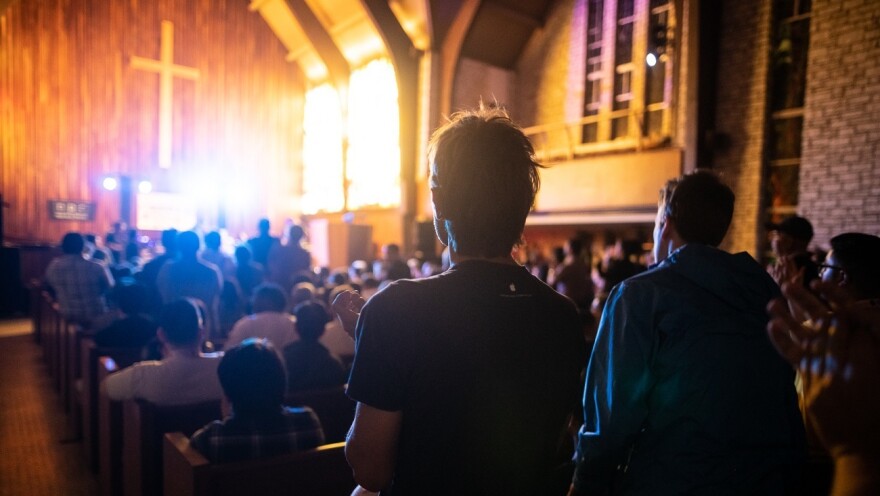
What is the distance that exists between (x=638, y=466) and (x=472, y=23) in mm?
10706

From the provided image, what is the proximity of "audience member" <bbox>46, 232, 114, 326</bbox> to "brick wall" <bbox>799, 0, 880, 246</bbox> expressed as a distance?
7714mm

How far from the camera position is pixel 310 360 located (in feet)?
9.86

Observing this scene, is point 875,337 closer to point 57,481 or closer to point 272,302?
point 272,302

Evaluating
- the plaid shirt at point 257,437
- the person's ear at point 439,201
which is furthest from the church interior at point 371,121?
the person's ear at point 439,201

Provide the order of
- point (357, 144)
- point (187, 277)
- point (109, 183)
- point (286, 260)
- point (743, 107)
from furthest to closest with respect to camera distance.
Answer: point (357, 144) → point (109, 183) → point (743, 107) → point (286, 260) → point (187, 277)

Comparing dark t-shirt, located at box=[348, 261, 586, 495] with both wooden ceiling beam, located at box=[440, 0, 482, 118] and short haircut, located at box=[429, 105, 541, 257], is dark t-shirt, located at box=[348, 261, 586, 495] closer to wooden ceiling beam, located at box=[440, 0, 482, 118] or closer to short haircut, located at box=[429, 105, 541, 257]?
short haircut, located at box=[429, 105, 541, 257]

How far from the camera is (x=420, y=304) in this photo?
1.05m

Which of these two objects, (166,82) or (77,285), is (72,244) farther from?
(166,82)

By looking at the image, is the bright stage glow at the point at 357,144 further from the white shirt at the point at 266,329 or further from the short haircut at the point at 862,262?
the short haircut at the point at 862,262

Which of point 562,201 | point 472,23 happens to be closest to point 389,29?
point 472,23

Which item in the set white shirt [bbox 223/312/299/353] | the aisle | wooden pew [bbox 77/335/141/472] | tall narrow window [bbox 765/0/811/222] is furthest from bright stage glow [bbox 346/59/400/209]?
wooden pew [bbox 77/335/141/472]

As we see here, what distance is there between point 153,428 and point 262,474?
0.88 m

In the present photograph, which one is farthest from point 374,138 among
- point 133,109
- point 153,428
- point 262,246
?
point 153,428

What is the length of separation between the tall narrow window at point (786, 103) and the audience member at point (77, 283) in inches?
309
